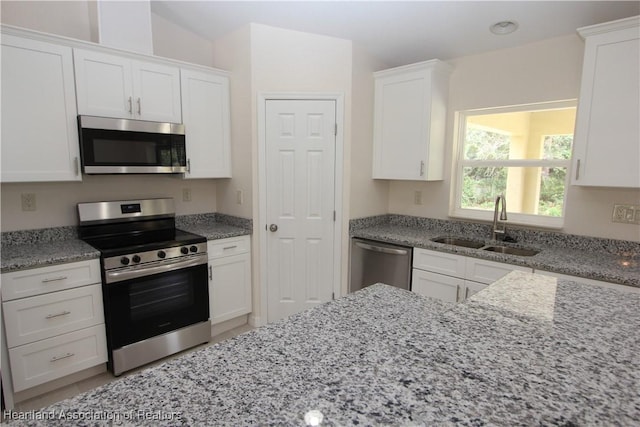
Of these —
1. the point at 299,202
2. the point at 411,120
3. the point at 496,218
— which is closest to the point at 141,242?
the point at 299,202

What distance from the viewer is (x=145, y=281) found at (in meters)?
2.43

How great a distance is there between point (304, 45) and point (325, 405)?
112 inches

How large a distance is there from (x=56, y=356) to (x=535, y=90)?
151 inches

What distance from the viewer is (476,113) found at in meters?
3.06

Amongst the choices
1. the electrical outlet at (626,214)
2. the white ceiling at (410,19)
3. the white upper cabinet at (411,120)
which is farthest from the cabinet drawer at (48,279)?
the electrical outlet at (626,214)

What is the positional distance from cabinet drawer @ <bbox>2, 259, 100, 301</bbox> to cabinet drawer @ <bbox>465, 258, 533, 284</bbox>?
2541mm

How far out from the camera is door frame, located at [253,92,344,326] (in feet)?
9.61

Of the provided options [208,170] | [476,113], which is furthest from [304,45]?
[476,113]

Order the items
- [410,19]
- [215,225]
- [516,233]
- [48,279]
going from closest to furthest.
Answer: [48,279] < [410,19] < [516,233] < [215,225]

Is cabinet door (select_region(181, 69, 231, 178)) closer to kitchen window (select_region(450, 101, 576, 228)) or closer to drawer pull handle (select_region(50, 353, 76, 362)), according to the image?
drawer pull handle (select_region(50, 353, 76, 362))

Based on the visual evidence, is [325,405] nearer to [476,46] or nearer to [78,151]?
[78,151]

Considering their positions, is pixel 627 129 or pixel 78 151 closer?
pixel 627 129

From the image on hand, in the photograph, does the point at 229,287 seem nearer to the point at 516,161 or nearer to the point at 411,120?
the point at 411,120

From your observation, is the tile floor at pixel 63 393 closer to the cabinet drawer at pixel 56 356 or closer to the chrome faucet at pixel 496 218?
the cabinet drawer at pixel 56 356
